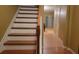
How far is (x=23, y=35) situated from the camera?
282 cm

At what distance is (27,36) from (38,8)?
1494mm

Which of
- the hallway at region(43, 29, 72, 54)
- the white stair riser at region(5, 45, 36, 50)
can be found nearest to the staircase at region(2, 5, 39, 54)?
the white stair riser at region(5, 45, 36, 50)

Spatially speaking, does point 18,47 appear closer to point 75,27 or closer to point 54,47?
point 75,27

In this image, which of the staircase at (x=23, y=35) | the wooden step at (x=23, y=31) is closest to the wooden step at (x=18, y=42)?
the staircase at (x=23, y=35)

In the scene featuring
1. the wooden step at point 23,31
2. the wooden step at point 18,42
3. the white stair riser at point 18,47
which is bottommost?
the white stair riser at point 18,47

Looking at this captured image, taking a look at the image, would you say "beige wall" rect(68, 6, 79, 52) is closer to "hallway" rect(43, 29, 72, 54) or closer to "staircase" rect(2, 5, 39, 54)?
"hallway" rect(43, 29, 72, 54)

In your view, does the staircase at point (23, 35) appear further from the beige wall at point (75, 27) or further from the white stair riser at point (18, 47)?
the beige wall at point (75, 27)

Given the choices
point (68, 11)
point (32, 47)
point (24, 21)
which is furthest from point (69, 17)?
point (32, 47)

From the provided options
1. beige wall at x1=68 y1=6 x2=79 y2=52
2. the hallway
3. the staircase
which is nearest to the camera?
the staircase

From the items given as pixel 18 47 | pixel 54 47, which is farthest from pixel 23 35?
pixel 54 47

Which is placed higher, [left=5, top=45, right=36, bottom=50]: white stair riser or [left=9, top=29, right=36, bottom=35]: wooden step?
[left=9, top=29, right=36, bottom=35]: wooden step

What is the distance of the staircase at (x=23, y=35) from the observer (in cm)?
237

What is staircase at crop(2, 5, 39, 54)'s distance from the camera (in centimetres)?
237
